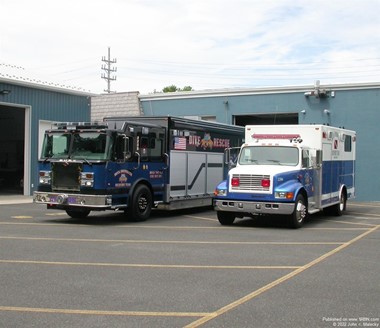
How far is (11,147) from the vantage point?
3409 centimetres

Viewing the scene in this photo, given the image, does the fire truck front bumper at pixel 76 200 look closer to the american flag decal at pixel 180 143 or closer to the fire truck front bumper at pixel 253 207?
the fire truck front bumper at pixel 253 207

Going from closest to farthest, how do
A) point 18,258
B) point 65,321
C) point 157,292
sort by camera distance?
point 65,321, point 157,292, point 18,258

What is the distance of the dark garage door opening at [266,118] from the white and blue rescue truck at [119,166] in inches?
468

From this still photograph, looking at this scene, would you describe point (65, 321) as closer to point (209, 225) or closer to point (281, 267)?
point (281, 267)

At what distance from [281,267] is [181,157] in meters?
8.91

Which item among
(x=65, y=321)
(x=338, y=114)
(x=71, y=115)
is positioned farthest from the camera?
(x=71, y=115)

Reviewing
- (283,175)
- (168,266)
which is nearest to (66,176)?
(283,175)

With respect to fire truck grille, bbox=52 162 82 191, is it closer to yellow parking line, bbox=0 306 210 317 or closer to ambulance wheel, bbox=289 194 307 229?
ambulance wheel, bbox=289 194 307 229

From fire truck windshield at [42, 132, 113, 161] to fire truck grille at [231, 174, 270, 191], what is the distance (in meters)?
3.61

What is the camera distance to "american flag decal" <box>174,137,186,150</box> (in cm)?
1662

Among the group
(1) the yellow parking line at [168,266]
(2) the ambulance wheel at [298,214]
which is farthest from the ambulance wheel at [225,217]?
(1) the yellow parking line at [168,266]

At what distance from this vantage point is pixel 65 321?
18.0 feet

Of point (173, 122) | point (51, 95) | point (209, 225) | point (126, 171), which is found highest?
point (51, 95)

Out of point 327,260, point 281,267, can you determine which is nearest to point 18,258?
point 281,267
